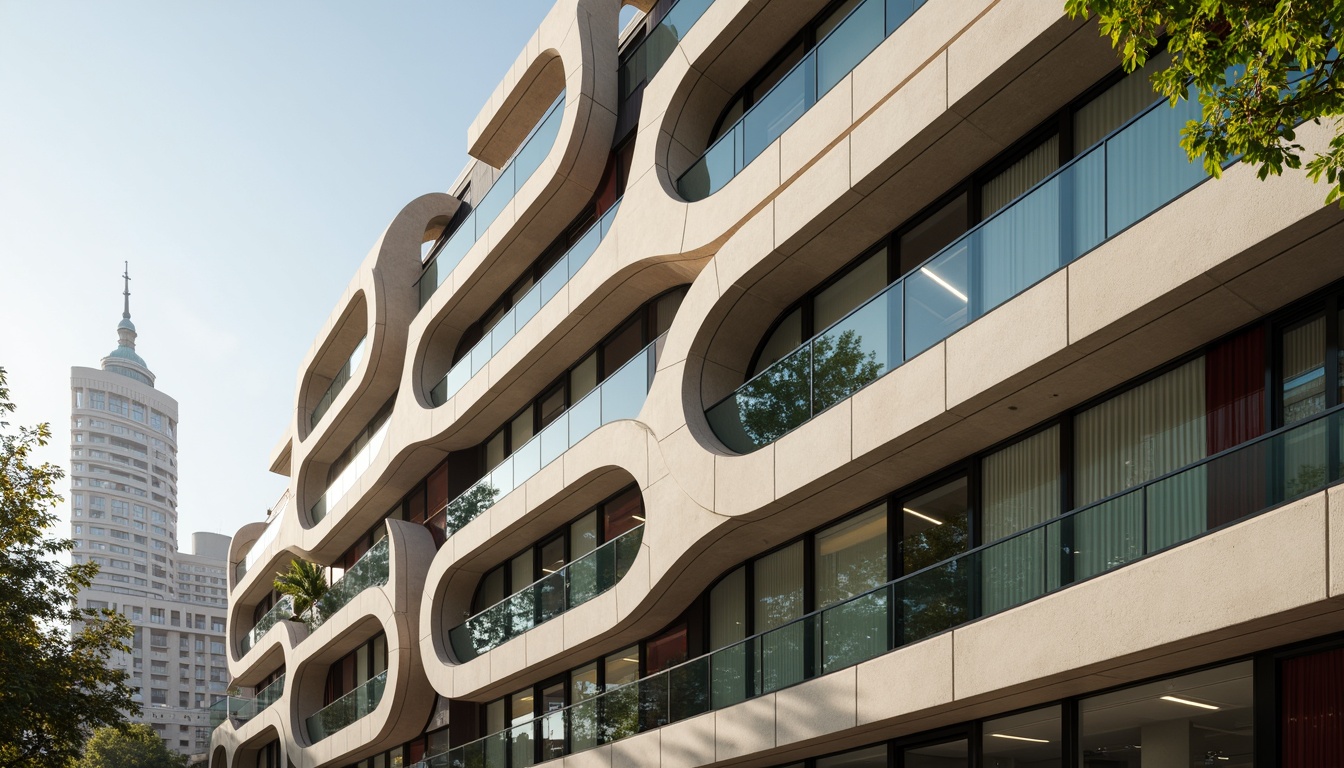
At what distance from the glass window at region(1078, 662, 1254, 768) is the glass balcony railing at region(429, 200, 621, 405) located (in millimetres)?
12015

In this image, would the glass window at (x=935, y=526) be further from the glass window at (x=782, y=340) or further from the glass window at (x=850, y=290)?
the glass window at (x=782, y=340)

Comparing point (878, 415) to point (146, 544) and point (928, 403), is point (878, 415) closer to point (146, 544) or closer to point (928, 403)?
point (928, 403)

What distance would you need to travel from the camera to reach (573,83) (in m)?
23.3

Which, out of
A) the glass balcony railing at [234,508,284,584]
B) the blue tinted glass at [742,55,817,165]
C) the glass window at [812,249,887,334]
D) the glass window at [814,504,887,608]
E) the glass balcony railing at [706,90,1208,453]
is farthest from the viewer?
the glass balcony railing at [234,508,284,584]

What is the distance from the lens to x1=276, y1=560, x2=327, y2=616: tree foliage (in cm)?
3531

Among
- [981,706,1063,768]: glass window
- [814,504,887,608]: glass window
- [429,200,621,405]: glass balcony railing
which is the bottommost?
[981,706,1063,768]: glass window

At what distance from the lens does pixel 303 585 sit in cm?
3556

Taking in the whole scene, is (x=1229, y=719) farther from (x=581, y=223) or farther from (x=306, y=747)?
(x=306, y=747)

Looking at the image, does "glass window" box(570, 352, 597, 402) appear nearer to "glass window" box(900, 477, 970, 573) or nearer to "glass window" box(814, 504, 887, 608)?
"glass window" box(814, 504, 887, 608)

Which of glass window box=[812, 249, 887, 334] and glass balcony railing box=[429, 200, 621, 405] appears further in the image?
glass balcony railing box=[429, 200, 621, 405]

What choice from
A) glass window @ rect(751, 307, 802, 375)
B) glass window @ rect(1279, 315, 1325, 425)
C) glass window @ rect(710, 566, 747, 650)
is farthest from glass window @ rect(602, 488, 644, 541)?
glass window @ rect(1279, 315, 1325, 425)

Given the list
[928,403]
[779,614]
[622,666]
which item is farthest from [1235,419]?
[622,666]

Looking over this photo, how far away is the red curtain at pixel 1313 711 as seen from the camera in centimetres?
1005

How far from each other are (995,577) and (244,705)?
116 feet
